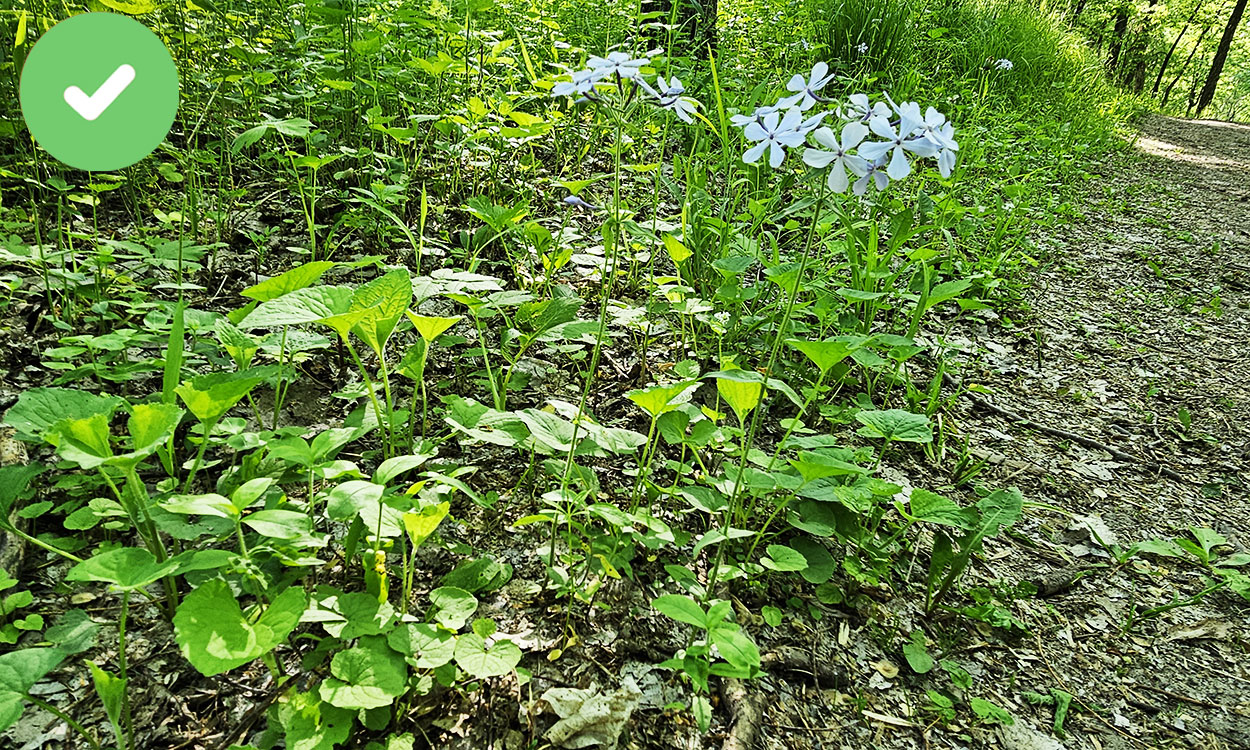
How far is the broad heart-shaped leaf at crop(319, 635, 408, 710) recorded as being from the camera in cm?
97

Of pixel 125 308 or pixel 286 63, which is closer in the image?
pixel 125 308

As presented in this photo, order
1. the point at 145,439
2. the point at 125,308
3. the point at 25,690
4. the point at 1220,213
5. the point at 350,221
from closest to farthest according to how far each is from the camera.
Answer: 1. the point at 25,690
2. the point at 145,439
3. the point at 125,308
4. the point at 350,221
5. the point at 1220,213

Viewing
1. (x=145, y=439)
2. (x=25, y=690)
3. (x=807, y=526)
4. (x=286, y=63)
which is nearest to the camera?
(x=25, y=690)

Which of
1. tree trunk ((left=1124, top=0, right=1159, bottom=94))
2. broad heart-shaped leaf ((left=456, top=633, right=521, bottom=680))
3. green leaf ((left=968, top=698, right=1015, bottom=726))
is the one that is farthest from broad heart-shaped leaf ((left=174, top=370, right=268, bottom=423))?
tree trunk ((left=1124, top=0, right=1159, bottom=94))

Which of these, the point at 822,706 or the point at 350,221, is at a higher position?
the point at 350,221

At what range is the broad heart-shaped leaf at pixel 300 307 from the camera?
1.10m

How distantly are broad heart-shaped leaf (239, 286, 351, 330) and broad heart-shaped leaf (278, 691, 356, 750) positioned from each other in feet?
1.86

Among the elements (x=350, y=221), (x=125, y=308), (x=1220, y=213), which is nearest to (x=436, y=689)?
(x=125, y=308)

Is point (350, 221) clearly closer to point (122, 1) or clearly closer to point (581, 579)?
point (122, 1)

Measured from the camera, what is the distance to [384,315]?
1.28 meters

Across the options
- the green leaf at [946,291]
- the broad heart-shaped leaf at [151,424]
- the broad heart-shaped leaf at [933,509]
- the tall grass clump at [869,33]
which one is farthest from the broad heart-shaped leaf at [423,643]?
the tall grass clump at [869,33]

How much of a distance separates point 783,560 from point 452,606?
24.5 inches

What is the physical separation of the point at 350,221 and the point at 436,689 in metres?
1.57

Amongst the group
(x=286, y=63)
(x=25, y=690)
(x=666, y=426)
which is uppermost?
(x=286, y=63)
